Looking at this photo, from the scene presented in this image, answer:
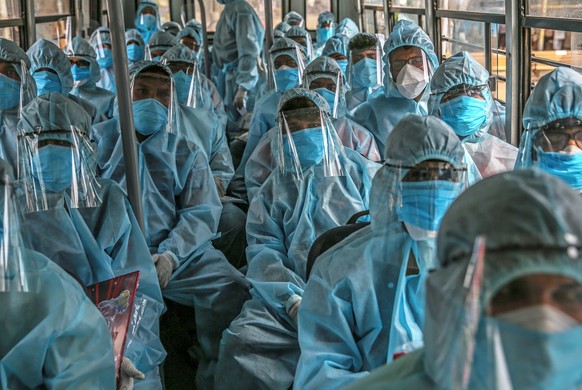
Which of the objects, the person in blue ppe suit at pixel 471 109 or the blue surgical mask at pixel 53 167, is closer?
the blue surgical mask at pixel 53 167

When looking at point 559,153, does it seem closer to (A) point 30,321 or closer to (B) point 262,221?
(B) point 262,221

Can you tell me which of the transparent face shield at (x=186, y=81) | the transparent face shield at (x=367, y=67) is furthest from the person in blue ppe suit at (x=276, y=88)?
the transparent face shield at (x=186, y=81)

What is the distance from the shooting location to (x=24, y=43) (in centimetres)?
589

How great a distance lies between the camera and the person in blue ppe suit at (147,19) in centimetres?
909

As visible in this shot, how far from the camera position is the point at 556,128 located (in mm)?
2854

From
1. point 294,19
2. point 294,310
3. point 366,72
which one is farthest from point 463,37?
point 294,19

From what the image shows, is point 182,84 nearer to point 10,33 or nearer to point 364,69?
point 364,69

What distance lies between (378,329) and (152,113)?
75.7 inches

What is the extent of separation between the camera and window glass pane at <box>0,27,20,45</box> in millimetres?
5691

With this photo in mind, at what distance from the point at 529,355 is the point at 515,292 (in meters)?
0.09

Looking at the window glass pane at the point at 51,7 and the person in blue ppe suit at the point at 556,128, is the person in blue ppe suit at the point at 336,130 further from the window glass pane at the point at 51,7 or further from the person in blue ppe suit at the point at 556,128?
the window glass pane at the point at 51,7

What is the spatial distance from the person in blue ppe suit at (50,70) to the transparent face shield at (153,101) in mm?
1400

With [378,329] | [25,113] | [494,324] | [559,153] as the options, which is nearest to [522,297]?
[494,324]

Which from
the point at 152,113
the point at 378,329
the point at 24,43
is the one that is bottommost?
the point at 378,329
